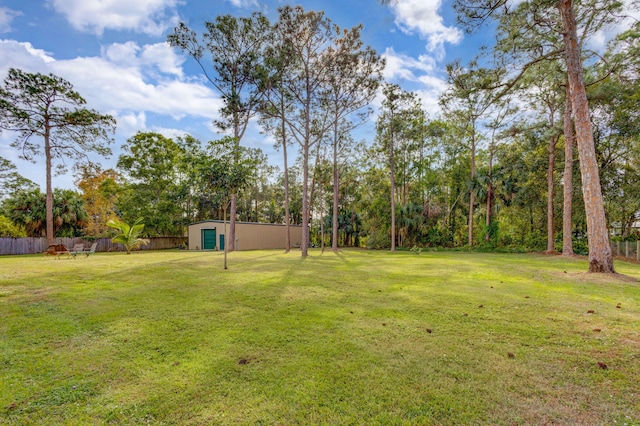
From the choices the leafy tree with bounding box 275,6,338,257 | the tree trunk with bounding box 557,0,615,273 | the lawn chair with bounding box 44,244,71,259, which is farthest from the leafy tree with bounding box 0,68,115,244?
the tree trunk with bounding box 557,0,615,273

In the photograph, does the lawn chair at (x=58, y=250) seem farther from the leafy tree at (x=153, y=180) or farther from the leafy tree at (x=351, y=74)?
the leafy tree at (x=351, y=74)

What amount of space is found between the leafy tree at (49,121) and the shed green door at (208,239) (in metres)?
9.05

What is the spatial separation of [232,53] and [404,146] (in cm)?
1525

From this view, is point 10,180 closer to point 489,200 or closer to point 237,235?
point 237,235

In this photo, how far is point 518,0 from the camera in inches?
324

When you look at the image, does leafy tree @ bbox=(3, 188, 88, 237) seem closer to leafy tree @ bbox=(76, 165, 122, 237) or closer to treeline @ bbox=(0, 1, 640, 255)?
treeline @ bbox=(0, 1, 640, 255)

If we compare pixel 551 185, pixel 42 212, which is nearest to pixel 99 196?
pixel 42 212

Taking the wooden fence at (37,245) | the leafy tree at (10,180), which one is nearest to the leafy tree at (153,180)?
the wooden fence at (37,245)

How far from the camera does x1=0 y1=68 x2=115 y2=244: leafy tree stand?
1691 centimetres

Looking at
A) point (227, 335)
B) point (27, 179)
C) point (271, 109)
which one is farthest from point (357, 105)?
point (27, 179)

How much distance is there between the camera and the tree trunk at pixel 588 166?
7.20 m

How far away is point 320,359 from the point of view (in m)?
2.58

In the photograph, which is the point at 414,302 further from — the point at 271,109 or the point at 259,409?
the point at 271,109

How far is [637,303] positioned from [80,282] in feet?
34.5
